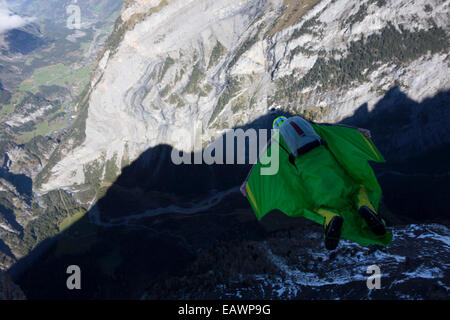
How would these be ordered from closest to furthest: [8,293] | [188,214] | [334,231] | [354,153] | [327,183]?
[334,231] → [327,183] → [354,153] → [8,293] → [188,214]

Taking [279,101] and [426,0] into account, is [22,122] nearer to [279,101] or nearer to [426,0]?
[279,101]

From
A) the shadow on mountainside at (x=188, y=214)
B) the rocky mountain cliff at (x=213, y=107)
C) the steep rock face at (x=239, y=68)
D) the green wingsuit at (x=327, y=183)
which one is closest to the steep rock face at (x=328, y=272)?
the rocky mountain cliff at (x=213, y=107)

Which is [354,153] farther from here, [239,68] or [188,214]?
[239,68]

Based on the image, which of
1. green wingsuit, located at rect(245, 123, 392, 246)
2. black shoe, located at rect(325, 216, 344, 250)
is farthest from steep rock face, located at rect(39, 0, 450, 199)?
black shoe, located at rect(325, 216, 344, 250)

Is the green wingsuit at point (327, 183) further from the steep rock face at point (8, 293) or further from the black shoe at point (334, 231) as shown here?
the steep rock face at point (8, 293)

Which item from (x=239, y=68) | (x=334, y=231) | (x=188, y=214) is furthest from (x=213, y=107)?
(x=334, y=231)

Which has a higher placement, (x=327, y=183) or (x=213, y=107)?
(x=213, y=107)

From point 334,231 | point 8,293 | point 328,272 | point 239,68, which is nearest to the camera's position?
point 334,231
